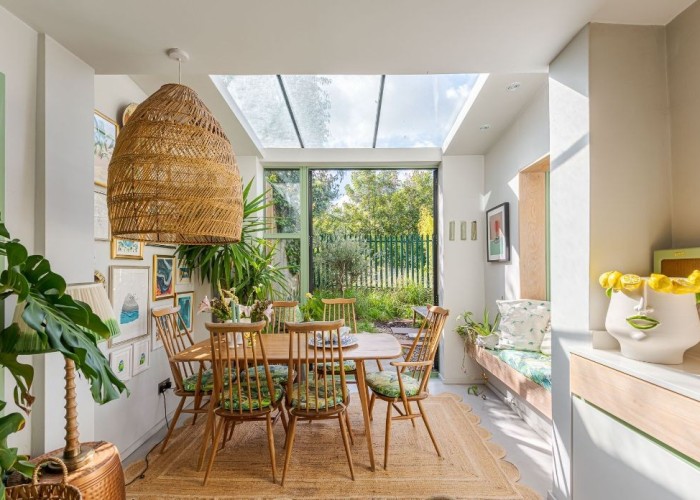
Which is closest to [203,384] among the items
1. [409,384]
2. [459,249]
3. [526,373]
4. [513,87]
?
[409,384]

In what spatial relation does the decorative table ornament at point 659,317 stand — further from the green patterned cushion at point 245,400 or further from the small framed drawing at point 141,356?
the small framed drawing at point 141,356

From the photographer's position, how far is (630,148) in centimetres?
173

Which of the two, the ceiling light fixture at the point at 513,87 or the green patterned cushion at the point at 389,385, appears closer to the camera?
the green patterned cushion at the point at 389,385

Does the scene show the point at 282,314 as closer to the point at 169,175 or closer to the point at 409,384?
the point at 409,384

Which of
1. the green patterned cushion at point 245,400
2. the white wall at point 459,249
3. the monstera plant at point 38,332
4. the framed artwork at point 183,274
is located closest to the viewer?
the monstera plant at point 38,332

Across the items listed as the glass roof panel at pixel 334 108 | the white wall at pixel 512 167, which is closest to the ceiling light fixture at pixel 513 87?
the white wall at pixel 512 167

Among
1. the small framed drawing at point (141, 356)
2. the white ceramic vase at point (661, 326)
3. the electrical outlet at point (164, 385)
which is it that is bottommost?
the electrical outlet at point (164, 385)

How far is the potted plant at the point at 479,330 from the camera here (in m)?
3.56

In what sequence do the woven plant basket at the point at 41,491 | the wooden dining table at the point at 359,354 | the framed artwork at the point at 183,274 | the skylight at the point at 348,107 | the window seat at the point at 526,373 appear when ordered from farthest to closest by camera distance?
1. the framed artwork at the point at 183,274
2. the skylight at the point at 348,107
3. the window seat at the point at 526,373
4. the wooden dining table at the point at 359,354
5. the woven plant basket at the point at 41,491

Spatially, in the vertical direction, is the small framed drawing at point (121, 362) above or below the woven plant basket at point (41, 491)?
above

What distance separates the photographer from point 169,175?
5.02ft

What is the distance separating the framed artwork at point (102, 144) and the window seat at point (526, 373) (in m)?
3.33

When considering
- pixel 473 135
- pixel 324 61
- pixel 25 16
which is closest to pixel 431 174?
pixel 473 135

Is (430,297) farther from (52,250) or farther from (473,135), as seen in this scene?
(52,250)
